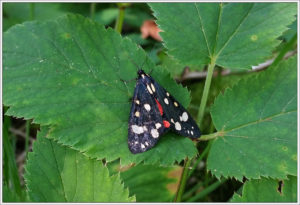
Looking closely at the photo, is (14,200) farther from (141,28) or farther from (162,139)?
(141,28)

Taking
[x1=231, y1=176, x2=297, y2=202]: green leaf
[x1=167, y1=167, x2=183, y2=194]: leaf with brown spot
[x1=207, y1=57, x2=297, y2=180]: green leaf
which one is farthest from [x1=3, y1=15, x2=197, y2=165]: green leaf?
[x1=167, y1=167, x2=183, y2=194]: leaf with brown spot

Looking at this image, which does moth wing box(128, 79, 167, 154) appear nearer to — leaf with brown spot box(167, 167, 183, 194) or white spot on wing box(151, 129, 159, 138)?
white spot on wing box(151, 129, 159, 138)

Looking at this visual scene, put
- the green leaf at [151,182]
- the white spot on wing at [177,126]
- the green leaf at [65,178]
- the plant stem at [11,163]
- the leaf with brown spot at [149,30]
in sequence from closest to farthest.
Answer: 1. the green leaf at [65,178]
2. the white spot on wing at [177,126]
3. the plant stem at [11,163]
4. the green leaf at [151,182]
5. the leaf with brown spot at [149,30]

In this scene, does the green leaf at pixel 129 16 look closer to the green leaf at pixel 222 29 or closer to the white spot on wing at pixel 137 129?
the green leaf at pixel 222 29

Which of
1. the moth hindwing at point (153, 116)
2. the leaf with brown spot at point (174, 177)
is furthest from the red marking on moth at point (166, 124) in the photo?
the leaf with brown spot at point (174, 177)

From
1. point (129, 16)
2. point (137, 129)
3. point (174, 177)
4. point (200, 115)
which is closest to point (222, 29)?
point (200, 115)

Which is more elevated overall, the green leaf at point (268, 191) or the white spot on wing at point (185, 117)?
the white spot on wing at point (185, 117)

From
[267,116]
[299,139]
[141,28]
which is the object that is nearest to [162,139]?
[267,116]

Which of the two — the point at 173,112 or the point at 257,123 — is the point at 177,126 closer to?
the point at 173,112
